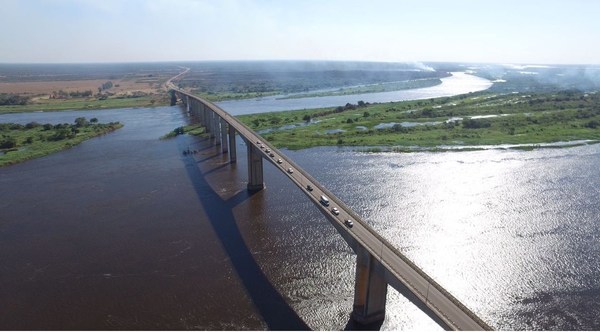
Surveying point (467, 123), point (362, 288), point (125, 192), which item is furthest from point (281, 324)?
point (467, 123)

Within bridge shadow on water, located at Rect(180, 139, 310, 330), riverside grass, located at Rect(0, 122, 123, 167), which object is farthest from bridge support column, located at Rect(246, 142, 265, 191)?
riverside grass, located at Rect(0, 122, 123, 167)

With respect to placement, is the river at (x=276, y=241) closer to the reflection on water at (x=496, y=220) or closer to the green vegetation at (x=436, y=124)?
the reflection on water at (x=496, y=220)

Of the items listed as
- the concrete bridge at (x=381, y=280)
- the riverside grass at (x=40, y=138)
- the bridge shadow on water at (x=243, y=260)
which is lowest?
the bridge shadow on water at (x=243, y=260)

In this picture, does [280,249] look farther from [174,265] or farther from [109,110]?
[109,110]

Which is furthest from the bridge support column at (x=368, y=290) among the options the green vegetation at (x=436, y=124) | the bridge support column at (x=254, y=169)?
the green vegetation at (x=436, y=124)

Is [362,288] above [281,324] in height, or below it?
above

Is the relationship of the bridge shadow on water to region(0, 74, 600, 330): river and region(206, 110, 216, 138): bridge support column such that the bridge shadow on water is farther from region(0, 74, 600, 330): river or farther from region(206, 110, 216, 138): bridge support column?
region(206, 110, 216, 138): bridge support column
